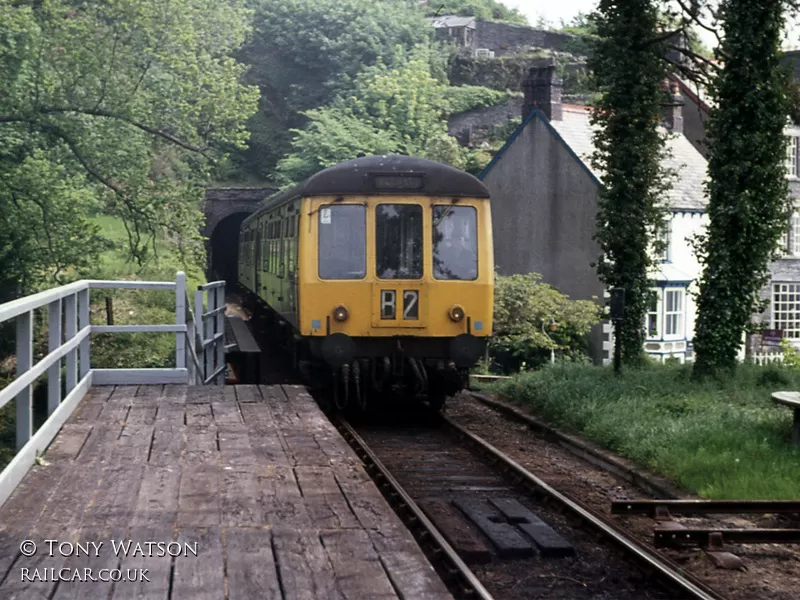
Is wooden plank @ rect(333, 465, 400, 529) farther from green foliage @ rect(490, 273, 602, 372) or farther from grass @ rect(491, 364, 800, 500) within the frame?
green foliage @ rect(490, 273, 602, 372)

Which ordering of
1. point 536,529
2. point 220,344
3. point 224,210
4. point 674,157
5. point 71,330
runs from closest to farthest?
point 536,529
point 71,330
point 220,344
point 674,157
point 224,210

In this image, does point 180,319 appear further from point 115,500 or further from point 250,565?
point 250,565

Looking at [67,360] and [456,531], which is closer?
[456,531]

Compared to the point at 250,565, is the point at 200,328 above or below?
above

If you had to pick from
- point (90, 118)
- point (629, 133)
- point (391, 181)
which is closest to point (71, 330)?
point (391, 181)

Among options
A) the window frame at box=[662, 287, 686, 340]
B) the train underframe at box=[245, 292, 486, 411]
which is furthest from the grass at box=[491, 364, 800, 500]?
the window frame at box=[662, 287, 686, 340]

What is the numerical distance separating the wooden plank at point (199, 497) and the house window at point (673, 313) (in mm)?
26271

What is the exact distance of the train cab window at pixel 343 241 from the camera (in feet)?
40.5

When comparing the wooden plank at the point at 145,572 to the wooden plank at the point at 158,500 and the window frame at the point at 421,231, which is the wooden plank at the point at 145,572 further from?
the window frame at the point at 421,231

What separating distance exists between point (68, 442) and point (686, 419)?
20.8 feet

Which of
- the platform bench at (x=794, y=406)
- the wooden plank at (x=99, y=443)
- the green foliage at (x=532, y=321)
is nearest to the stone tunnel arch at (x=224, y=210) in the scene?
the green foliage at (x=532, y=321)

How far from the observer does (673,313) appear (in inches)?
1225

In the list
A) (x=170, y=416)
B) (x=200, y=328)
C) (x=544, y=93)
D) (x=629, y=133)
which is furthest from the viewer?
(x=544, y=93)

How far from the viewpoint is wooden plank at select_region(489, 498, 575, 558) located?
22.3 ft
